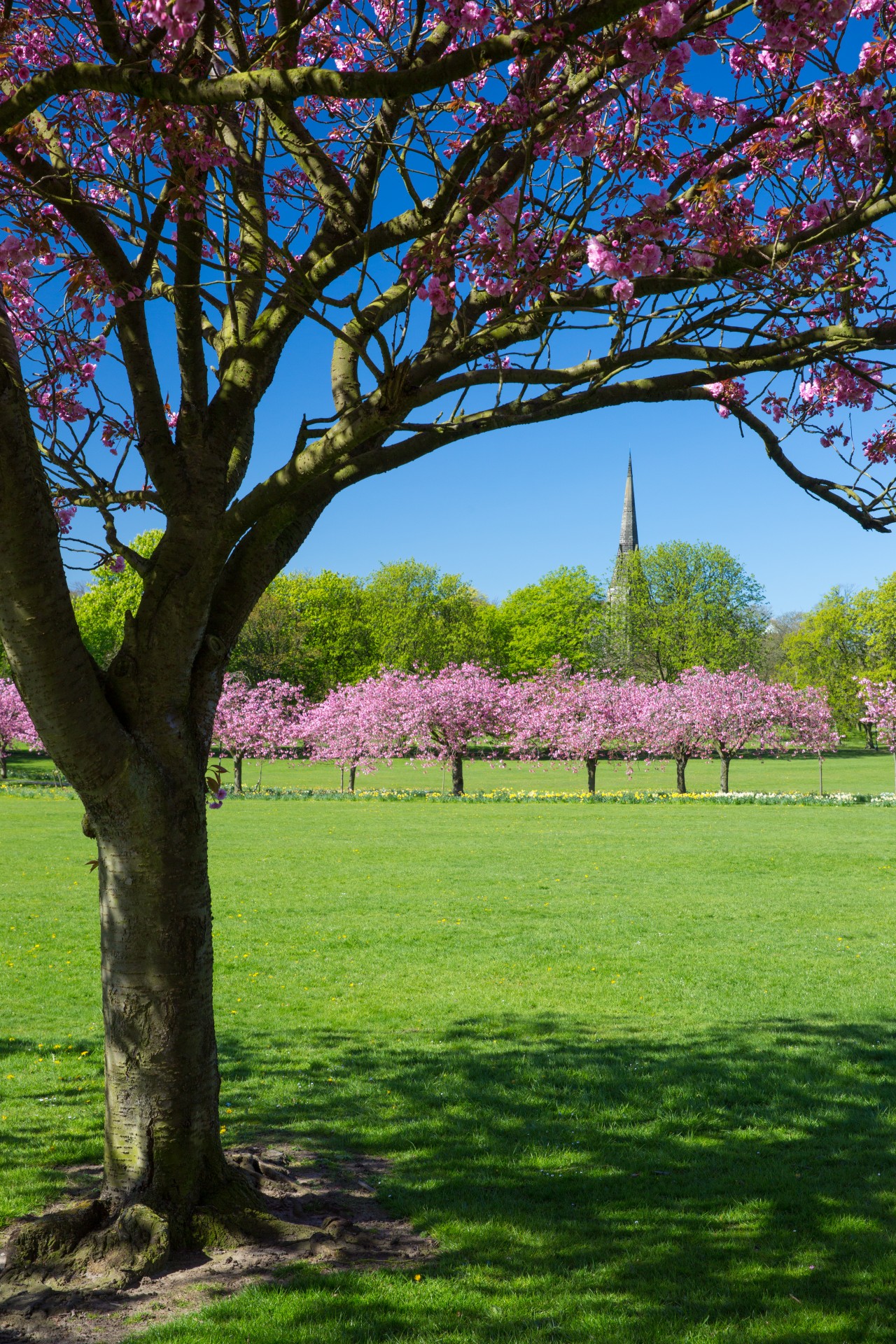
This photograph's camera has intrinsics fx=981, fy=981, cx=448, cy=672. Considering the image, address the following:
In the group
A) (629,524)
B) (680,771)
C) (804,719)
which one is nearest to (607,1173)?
(680,771)

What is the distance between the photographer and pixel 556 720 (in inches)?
1622

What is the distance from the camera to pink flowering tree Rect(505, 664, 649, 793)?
4047 cm

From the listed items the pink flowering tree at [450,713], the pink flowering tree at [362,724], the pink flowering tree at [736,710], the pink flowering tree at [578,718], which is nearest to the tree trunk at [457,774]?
the pink flowering tree at [450,713]

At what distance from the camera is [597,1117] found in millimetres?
7105

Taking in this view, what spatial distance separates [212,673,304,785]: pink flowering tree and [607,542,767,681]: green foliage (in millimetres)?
26215

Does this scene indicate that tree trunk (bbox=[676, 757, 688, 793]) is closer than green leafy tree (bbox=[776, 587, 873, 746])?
Yes

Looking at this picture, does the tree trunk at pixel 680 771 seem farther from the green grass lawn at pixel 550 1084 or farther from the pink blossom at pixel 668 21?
the pink blossom at pixel 668 21

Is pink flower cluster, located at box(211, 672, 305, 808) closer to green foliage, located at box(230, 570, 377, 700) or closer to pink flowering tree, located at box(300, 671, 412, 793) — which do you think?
pink flowering tree, located at box(300, 671, 412, 793)

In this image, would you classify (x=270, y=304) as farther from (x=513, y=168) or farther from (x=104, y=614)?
(x=104, y=614)

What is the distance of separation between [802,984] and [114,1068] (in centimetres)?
854

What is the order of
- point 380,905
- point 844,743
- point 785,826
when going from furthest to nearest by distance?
1. point 844,743
2. point 785,826
3. point 380,905

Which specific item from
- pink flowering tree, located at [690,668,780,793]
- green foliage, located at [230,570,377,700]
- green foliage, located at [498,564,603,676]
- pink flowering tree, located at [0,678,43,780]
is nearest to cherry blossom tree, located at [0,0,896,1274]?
pink flowering tree, located at [690,668,780,793]

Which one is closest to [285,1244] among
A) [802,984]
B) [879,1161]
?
[879,1161]

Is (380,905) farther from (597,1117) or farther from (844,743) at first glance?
(844,743)
